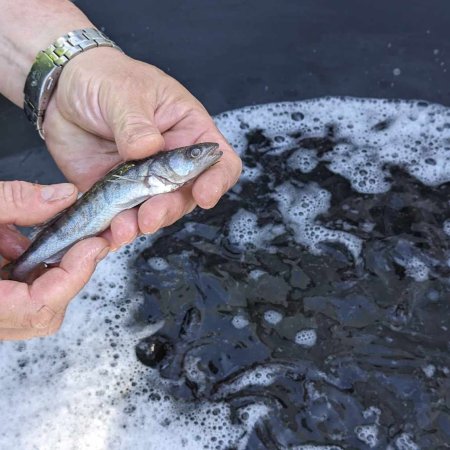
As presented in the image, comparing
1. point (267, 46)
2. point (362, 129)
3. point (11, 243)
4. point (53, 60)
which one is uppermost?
point (53, 60)

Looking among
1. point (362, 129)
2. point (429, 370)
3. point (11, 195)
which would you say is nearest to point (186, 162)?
point (11, 195)

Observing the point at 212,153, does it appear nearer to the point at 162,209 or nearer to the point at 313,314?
the point at 162,209

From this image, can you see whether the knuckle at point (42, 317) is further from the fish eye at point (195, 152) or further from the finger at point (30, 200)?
the fish eye at point (195, 152)

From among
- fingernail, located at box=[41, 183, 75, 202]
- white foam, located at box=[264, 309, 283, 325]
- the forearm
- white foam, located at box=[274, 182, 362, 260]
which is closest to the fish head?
fingernail, located at box=[41, 183, 75, 202]

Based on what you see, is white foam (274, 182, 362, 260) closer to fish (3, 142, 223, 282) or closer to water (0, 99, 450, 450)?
water (0, 99, 450, 450)

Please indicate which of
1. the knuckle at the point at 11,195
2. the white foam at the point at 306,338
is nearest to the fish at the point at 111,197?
the knuckle at the point at 11,195

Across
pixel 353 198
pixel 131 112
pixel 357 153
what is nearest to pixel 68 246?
pixel 131 112
